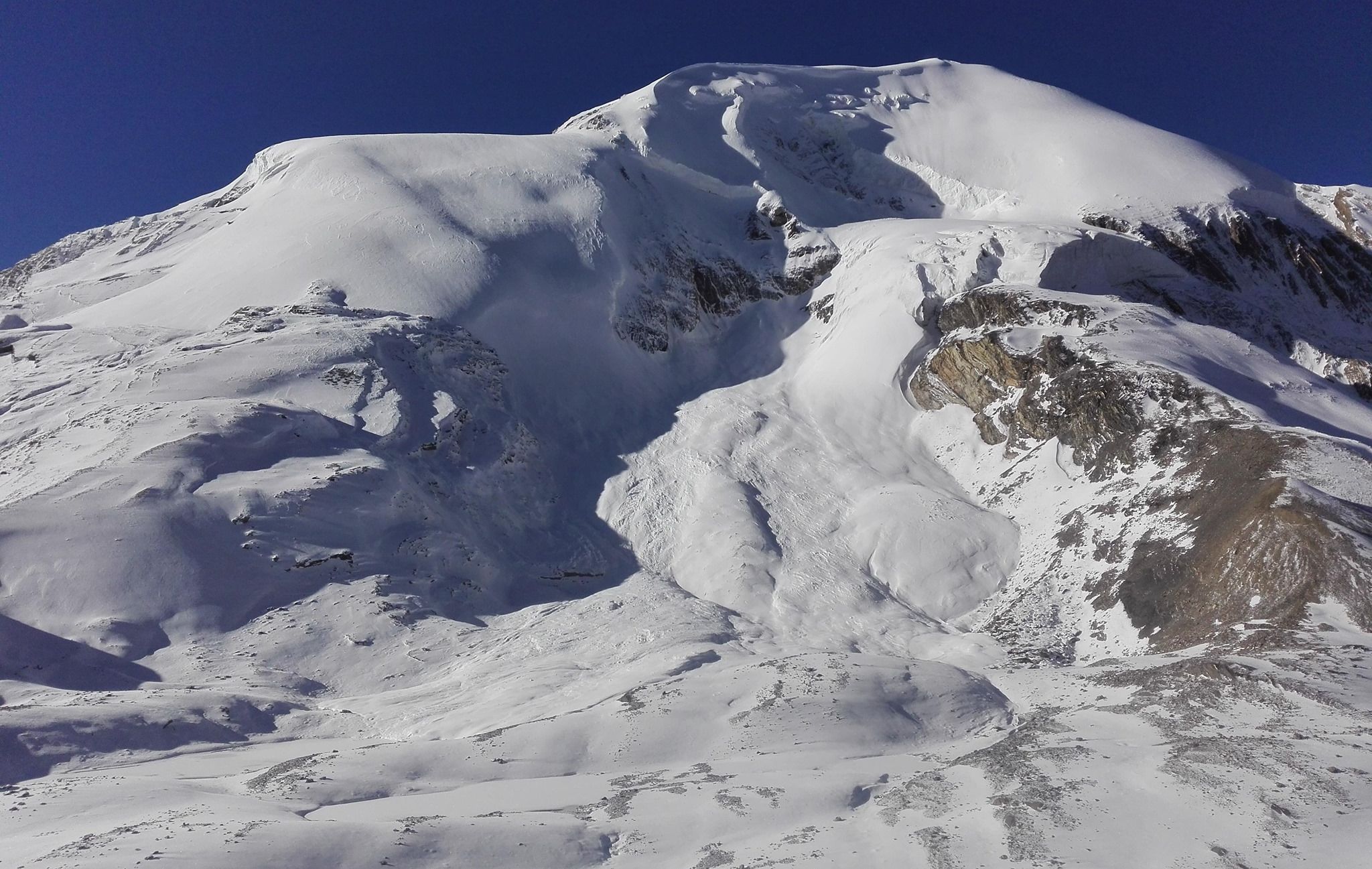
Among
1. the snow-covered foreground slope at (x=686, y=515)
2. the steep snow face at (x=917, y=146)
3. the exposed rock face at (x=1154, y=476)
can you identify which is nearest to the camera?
the snow-covered foreground slope at (x=686, y=515)

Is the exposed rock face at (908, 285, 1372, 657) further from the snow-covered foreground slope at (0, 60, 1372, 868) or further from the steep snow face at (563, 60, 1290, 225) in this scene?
the steep snow face at (563, 60, 1290, 225)

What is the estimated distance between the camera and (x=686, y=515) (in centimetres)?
3525

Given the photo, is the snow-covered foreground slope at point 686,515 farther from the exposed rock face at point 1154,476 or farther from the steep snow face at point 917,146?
the steep snow face at point 917,146

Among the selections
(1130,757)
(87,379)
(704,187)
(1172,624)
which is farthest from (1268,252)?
(87,379)

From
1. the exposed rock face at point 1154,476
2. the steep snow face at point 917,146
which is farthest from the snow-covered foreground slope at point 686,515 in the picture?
the steep snow face at point 917,146

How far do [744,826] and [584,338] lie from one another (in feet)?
97.7

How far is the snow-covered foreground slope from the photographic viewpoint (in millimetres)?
16609

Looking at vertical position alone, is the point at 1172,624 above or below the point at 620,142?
below

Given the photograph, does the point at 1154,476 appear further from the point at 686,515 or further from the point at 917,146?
the point at 917,146

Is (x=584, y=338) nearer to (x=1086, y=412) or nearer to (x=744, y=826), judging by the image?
(x=1086, y=412)

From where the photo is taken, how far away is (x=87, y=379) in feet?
113

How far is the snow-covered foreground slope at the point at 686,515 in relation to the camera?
16.6 meters

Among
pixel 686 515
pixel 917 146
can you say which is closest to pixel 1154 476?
pixel 686 515

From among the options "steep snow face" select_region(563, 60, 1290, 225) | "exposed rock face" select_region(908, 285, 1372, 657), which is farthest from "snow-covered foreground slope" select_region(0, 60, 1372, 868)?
"steep snow face" select_region(563, 60, 1290, 225)
